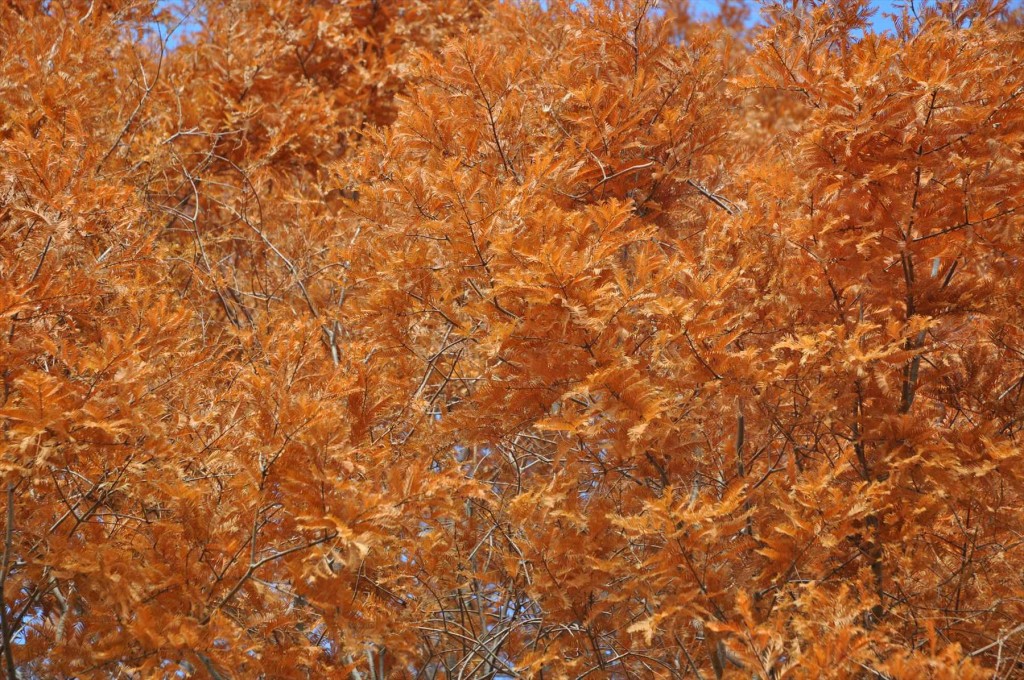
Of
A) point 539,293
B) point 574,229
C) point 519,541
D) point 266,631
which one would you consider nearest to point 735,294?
point 574,229

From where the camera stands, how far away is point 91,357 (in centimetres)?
269

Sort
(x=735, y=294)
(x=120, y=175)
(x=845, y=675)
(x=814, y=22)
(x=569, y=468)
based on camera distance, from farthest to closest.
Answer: (x=120, y=175)
(x=814, y=22)
(x=735, y=294)
(x=569, y=468)
(x=845, y=675)

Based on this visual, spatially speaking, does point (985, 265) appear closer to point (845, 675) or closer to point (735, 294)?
point (735, 294)

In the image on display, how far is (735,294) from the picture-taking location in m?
3.57

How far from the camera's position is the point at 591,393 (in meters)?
2.97

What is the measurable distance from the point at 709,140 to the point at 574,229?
1.48m

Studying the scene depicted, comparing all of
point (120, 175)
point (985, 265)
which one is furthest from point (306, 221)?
point (985, 265)

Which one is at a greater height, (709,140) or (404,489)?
(709,140)

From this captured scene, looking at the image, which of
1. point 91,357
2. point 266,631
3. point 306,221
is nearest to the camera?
point 91,357

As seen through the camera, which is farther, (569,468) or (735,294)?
(735,294)

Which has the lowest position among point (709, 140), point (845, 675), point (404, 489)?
point (845, 675)

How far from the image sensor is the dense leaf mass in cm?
274

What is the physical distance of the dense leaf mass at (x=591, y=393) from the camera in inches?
108

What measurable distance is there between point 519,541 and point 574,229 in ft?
3.76
